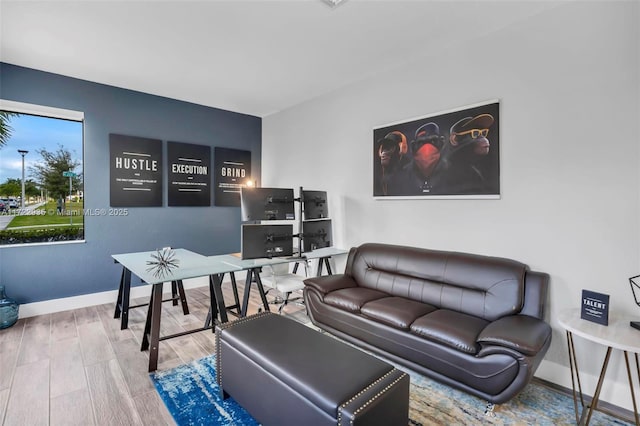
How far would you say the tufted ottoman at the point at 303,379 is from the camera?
1.46 metres

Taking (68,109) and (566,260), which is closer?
(566,260)

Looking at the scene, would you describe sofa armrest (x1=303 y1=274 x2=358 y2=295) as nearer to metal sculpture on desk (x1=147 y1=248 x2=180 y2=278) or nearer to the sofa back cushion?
the sofa back cushion

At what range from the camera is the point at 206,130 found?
4.92 metres

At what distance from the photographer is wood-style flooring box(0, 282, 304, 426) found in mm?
2002

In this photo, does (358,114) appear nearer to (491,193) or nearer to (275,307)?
(491,193)

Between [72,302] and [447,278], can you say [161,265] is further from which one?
[447,278]

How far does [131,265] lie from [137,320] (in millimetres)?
950

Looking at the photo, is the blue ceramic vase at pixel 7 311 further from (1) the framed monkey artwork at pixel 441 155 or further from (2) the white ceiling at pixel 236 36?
(1) the framed monkey artwork at pixel 441 155

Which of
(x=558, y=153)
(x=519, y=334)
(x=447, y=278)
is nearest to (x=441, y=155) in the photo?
(x=558, y=153)

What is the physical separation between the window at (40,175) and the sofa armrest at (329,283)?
9.95 ft

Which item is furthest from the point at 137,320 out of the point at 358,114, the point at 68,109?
the point at 358,114

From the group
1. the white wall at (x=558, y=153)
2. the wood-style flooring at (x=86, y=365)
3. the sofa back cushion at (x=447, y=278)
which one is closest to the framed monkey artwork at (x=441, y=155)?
the white wall at (x=558, y=153)

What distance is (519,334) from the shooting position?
196 centimetres

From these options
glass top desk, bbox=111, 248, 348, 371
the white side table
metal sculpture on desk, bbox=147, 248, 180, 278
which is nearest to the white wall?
the white side table
